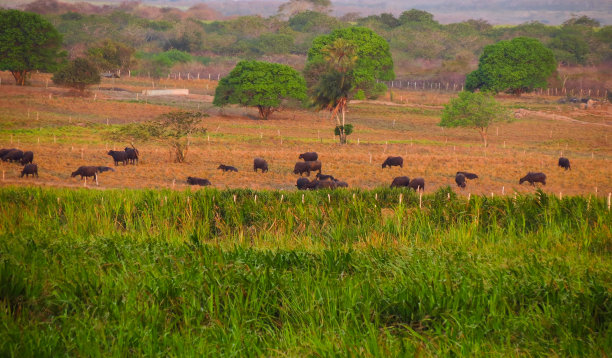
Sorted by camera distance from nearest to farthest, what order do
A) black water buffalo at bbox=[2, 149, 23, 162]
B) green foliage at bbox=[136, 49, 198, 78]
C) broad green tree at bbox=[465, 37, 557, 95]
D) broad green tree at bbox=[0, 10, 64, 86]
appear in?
1. black water buffalo at bbox=[2, 149, 23, 162]
2. broad green tree at bbox=[0, 10, 64, 86]
3. broad green tree at bbox=[465, 37, 557, 95]
4. green foliage at bbox=[136, 49, 198, 78]

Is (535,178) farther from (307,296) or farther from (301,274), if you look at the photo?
(307,296)

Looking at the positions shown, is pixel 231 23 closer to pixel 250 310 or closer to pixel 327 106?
pixel 327 106

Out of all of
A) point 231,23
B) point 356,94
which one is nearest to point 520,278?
point 356,94

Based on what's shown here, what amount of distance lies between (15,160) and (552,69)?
3243 inches

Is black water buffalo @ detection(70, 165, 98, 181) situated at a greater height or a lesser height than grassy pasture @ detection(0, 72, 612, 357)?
lesser

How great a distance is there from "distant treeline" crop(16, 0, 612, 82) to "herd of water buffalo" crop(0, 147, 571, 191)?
6527cm

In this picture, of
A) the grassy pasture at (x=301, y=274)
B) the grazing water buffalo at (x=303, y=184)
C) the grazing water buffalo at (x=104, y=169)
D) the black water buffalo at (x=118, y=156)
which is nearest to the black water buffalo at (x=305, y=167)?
the grazing water buffalo at (x=303, y=184)

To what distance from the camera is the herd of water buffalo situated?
104ft

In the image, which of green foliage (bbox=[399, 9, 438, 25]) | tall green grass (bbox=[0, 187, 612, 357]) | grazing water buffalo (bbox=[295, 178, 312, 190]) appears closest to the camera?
tall green grass (bbox=[0, 187, 612, 357])

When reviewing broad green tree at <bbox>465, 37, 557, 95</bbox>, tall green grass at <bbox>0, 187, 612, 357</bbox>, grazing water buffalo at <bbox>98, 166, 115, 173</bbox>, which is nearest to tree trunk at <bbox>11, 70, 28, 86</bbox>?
grazing water buffalo at <bbox>98, 166, 115, 173</bbox>

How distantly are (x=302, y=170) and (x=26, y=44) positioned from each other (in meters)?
58.9

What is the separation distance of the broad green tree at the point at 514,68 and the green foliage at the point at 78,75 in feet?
179

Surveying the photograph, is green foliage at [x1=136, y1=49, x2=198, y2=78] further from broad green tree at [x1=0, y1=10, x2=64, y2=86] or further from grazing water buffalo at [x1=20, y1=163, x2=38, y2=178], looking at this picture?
grazing water buffalo at [x1=20, y1=163, x2=38, y2=178]

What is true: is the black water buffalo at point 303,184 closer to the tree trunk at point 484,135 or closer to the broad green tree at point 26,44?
the tree trunk at point 484,135
